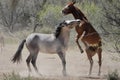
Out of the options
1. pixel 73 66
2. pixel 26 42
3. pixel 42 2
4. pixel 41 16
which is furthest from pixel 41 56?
pixel 42 2

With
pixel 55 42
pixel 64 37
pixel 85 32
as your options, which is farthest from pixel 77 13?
pixel 55 42

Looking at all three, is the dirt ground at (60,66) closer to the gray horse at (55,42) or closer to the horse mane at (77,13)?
the gray horse at (55,42)

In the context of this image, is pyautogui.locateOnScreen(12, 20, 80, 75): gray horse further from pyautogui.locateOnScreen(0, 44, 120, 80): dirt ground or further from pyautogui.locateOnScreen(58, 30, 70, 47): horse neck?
pyautogui.locateOnScreen(0, 44, 120, 80): dirt ground

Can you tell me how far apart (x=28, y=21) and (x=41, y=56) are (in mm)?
22440

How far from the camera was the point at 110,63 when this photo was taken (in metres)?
22.0

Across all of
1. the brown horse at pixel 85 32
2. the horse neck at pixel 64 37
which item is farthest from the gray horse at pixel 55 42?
the brown horse at pixel 85 32

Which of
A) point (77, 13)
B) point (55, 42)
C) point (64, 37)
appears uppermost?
point (77, 13)

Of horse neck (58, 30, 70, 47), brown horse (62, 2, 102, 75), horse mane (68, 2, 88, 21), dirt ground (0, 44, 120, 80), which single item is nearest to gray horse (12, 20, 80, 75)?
horse neck (58, 30, 70, 47)

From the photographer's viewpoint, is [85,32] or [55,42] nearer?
[55,42]

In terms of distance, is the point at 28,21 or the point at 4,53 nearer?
the point at 4,53

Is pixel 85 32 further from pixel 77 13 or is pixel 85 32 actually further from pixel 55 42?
pixel 55 42

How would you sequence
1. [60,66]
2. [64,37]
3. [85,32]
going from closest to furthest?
[64,37]
[85,32]
[60,66]

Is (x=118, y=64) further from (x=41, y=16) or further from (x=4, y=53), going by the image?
(x=41, y=16)

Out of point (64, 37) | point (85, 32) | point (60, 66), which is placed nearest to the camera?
point (64, 37)
